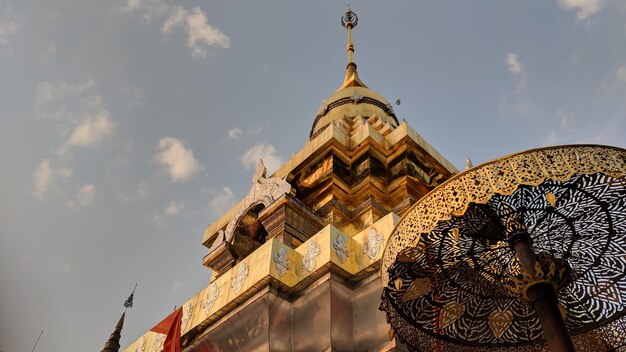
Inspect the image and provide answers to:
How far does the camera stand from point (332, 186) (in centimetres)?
1461

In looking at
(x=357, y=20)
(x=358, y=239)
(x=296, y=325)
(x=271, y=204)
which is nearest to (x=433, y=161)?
(x=271, y=204)

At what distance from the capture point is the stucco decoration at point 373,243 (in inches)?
365

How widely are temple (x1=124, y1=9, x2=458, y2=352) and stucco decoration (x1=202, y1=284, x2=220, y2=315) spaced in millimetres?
26

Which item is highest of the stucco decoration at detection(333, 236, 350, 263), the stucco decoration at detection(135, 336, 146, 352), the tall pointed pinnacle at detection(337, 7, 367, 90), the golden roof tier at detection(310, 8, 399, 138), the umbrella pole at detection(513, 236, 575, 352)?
the tall pointed pinnacle at detection(337, 7, 367, 90)

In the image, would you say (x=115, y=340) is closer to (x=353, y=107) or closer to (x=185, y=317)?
(x=185, y=317)

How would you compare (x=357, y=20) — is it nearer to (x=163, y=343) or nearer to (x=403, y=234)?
(x=163, y=343)

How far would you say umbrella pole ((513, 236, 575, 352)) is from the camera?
16.5 feet

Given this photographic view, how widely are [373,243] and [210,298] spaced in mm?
2962

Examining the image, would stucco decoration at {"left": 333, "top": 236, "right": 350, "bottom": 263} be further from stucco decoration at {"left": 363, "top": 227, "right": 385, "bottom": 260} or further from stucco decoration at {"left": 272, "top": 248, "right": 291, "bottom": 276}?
stucco decoration at {"left": 272, "top": 248, "right": 291, "bottom": 276}

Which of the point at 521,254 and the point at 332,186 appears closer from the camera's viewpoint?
the point at 521,254

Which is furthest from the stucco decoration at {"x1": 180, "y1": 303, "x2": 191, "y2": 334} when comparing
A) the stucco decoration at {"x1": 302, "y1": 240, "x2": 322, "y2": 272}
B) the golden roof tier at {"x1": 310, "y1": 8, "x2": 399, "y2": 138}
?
the golden roof tier at {"x1": 310, "y1": 8, "x2": 399, "y2": 138}

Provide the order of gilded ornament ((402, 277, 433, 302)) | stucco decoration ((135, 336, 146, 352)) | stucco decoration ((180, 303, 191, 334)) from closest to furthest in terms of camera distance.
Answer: gilded ornament ((402, 277, 433, 302)), stucco decoration ((180, 303, 191, 334)), stucco decoration ((135, 336, 146, 352))

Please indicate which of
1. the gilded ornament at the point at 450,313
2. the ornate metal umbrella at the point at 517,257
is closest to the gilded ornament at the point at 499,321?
the ornate metal umbrella at the point at 517,257

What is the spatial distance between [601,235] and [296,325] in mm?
4572
